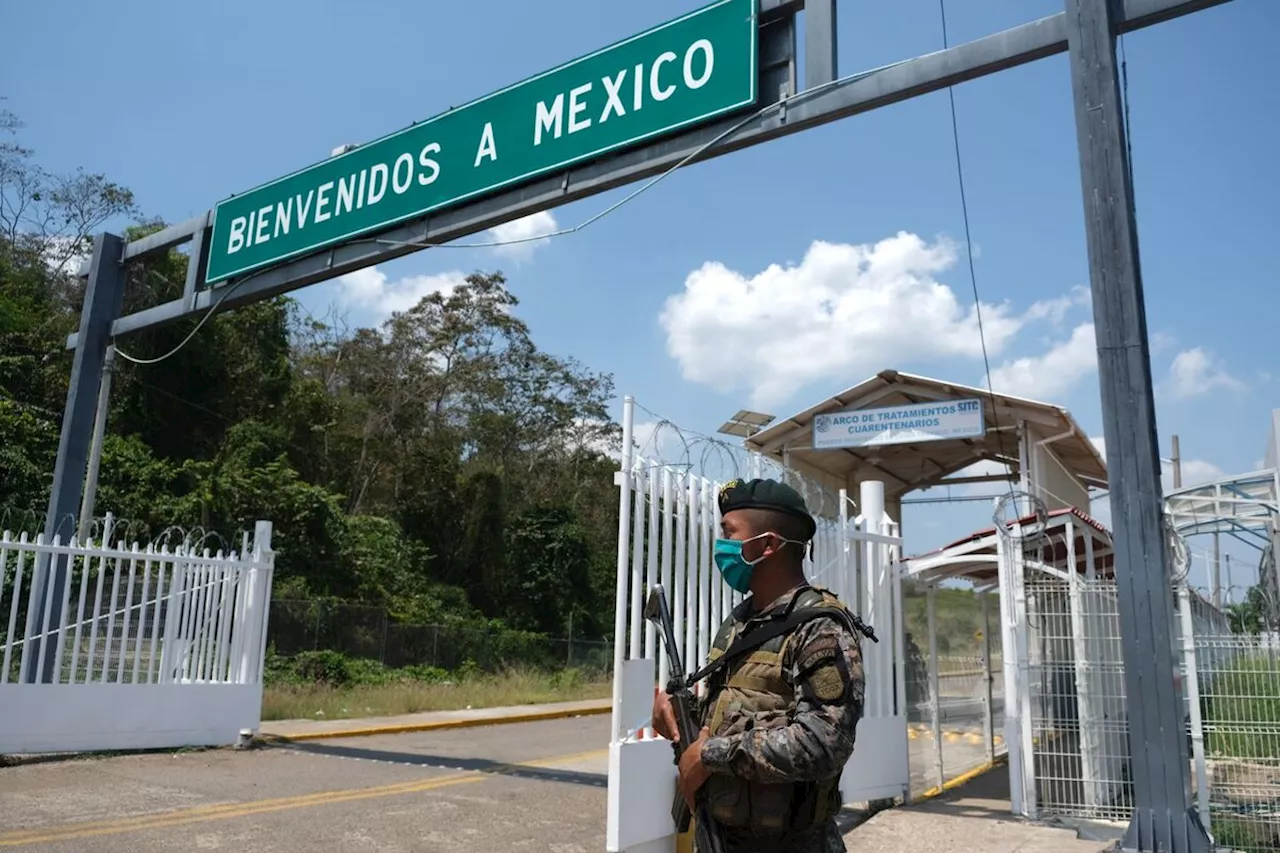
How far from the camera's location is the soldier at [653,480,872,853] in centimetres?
253

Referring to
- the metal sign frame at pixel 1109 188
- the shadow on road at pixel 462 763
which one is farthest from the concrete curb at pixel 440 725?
the metal sign frame at pixel 1109 188

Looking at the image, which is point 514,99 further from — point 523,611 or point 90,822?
point 523,611

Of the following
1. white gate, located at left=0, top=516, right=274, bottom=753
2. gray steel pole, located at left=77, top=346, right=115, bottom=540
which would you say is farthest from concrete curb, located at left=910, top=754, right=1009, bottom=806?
gray steel pole, located at left=77, top=346, right=115, bottom=540

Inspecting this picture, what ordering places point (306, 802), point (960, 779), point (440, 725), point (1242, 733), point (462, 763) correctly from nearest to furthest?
point (1242, 733)
point (306, 802)
point (462, 763)
point (960, 779)
point (440, 725)

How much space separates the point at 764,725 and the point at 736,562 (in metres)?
0.50

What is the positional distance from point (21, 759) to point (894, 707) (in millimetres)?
7623

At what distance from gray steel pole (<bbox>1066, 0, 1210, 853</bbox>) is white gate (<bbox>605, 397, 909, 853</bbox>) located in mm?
1919

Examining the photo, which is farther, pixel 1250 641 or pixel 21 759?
pixel 21 759

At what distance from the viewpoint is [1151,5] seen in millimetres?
A: 5789

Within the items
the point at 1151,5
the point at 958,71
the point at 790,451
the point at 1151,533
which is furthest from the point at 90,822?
the point at 790,451

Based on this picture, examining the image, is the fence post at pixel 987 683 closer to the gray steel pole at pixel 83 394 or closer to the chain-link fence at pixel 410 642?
the gray steel pole at pixel 83 394

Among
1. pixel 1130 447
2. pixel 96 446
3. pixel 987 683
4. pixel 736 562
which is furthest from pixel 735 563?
pixel 96 446

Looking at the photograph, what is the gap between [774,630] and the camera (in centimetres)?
274

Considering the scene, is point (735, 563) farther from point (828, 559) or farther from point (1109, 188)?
point (828, 559)
